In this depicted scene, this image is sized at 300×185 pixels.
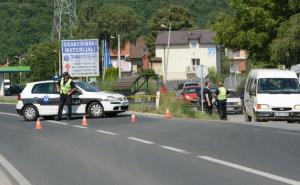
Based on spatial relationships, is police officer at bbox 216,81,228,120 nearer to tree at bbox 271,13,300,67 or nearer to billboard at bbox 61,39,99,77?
tree at bbox 271,13,300,67

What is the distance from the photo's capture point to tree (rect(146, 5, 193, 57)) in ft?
347

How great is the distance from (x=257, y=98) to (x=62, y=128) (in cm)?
738

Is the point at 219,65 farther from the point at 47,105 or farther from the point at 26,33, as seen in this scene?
the point at 47,105

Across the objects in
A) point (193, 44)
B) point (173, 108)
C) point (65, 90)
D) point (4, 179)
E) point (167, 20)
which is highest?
point (167, 20)

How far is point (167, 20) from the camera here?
105750 millimetres

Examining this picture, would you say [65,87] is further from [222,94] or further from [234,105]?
[234,105]

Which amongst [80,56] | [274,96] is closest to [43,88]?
[274,96]

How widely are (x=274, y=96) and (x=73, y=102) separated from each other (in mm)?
7679

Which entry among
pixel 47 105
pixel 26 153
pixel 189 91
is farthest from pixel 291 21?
pixel 26 153

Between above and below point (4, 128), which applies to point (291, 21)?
above

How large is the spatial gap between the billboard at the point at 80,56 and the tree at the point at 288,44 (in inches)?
445

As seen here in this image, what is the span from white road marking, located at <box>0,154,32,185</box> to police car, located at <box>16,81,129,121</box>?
38.6ft

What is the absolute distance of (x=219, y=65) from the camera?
338ft

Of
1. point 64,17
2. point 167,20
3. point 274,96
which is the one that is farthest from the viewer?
point 167,20
